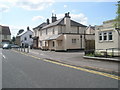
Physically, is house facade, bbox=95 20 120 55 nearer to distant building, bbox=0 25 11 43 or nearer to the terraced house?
the terraced house

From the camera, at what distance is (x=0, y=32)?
81250 millimetres

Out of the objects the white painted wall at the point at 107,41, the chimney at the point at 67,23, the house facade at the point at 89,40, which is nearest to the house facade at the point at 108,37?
the white painted wall at the point at 107,41

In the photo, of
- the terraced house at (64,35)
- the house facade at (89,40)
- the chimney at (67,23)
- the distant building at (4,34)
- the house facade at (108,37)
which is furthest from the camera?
the distant building at (4,34)

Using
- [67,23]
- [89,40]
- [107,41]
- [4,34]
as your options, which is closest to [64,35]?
[67,23]

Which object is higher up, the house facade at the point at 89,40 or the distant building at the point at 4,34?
the distant building at the point at 4,34

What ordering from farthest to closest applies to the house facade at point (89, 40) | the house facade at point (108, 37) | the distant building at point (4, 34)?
the distant building at point (4, 34)
the house facade at point (89, 40)
the house facade at point (108, 37)

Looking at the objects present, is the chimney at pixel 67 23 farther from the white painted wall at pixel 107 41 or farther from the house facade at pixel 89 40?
the white painted wall at pixel 107 41

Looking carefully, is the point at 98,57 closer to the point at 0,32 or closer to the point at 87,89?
the point at 87,89

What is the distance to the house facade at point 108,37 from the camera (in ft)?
58.5

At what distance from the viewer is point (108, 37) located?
62.2 ft

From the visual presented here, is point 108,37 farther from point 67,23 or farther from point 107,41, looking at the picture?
point 67,23

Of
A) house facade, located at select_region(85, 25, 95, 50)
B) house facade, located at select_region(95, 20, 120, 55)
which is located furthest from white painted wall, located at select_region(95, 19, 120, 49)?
house facade, located at select_region(85, 25, 95, 50)

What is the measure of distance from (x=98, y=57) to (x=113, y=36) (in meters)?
5.55

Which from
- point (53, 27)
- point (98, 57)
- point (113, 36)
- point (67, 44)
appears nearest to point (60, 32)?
point (53, 27)
